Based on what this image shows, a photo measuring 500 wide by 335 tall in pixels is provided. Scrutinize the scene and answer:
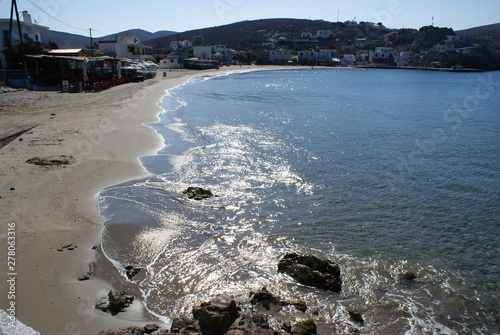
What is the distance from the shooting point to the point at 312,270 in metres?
7.28

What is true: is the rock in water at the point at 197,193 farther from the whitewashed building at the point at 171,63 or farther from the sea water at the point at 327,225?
the whitewashed building at the point at 171,63

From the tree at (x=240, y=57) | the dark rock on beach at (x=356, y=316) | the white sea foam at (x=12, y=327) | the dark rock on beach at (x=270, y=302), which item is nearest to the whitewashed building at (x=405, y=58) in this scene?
the tree at (x=240, y=57)

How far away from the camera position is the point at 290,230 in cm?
954

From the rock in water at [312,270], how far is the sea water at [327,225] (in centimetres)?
18

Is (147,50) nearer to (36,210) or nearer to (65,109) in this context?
(65,109)

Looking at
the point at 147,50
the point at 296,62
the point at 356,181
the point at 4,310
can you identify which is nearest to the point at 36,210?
the point at 4,310

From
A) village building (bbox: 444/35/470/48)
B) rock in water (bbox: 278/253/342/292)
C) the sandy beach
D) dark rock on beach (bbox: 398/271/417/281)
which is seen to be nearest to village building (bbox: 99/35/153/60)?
the sandy beach

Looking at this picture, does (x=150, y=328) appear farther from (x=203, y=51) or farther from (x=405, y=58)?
(x=405, y=58)

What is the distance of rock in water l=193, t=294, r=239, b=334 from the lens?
16.9ft

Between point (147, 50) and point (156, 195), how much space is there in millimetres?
102583

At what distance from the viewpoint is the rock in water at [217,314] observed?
16.9 ft

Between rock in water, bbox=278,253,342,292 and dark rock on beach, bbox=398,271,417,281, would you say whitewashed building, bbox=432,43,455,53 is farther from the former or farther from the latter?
rock in water, bbox=278,253,342,292

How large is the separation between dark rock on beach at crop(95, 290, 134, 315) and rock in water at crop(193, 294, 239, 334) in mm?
1419

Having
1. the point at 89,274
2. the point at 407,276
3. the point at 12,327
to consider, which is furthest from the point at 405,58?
the point at 12,327
